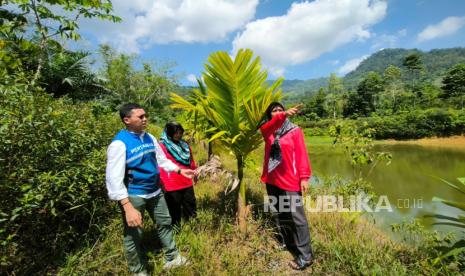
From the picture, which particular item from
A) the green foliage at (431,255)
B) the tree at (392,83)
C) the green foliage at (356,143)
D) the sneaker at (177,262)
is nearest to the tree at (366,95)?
the tree at (392,83)

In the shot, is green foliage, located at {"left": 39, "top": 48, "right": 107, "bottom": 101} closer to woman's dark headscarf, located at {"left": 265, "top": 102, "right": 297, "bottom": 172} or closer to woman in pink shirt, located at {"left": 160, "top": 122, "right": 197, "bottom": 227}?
woman in pink shirt, located at {"left": 160, "top": 122, "right": 197, "bottom": 227}

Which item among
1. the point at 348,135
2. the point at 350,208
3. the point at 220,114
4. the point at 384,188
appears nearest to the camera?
the point at 220,114

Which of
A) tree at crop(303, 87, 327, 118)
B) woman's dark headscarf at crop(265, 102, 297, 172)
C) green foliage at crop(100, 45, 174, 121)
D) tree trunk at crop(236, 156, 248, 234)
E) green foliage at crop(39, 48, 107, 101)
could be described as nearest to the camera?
woman's dark headscarf at crop(265, 102, 297, 172)

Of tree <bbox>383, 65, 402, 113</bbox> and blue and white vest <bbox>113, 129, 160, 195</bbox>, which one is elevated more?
tree <bbox>383, 65, 402, 113</bbox>

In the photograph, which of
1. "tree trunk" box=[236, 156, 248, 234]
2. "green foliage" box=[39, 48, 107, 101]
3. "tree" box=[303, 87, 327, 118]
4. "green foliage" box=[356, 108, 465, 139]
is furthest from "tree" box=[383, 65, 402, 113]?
"tree trunk" box=[236, 156, 248, 234]

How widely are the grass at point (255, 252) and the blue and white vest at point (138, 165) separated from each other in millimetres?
609

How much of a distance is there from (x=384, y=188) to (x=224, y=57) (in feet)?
22.3

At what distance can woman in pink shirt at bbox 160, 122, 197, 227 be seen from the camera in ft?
9.96

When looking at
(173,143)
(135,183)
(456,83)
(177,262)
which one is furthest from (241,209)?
(456,83)

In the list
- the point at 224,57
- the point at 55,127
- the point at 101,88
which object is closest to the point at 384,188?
the point at 224,57

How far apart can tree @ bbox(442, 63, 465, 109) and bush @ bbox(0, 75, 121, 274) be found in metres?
40.3

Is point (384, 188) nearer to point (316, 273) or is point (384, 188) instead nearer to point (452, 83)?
point (316, 273)

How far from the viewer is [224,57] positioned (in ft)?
8.63

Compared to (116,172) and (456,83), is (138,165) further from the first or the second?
(456,83)
